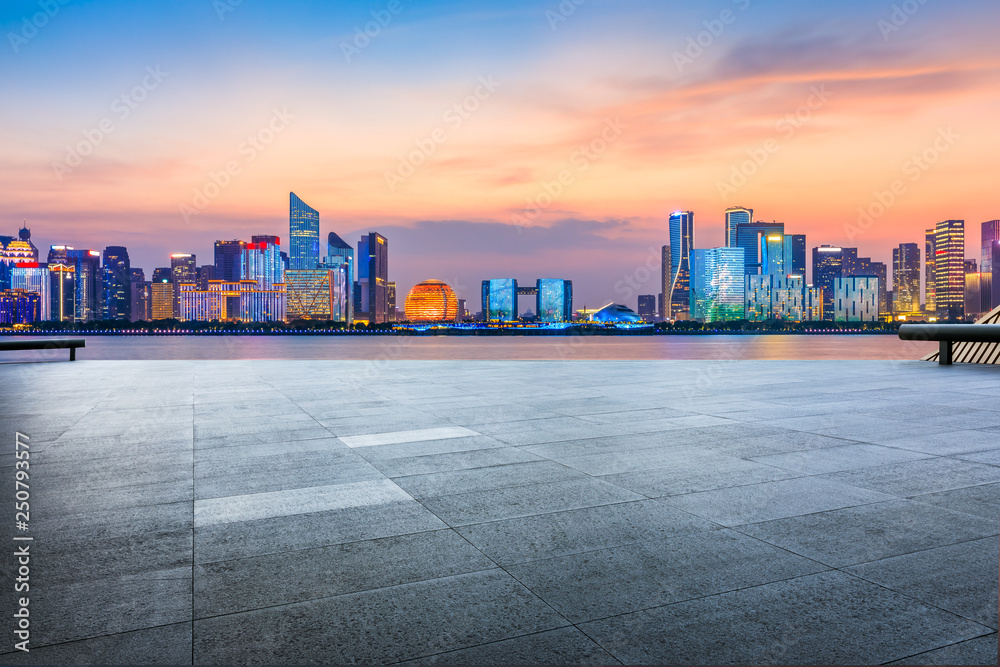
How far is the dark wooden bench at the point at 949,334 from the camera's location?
46.7 ft

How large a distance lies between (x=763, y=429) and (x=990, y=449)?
86.7 inches

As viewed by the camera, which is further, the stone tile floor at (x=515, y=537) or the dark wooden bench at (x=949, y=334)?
the dark wooden bench at (x=949, y=334)

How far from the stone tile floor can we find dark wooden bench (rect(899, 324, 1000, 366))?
6.75 metres

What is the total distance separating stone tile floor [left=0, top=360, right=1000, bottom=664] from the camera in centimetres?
292

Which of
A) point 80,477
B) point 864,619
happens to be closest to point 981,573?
point 864,619

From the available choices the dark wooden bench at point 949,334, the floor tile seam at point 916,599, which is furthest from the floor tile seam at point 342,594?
the dark wooden bench at point 949,334

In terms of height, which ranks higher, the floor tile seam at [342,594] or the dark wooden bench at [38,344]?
the dark wooden bench at [38,344]

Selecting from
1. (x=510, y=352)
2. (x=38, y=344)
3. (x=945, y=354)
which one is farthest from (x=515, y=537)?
(x=510, y=352)

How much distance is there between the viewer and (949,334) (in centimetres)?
1561

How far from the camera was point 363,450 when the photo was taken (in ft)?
22.9

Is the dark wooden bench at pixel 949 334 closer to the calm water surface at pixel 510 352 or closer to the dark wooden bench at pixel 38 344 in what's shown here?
the dark wooden bench at pixel 38 344

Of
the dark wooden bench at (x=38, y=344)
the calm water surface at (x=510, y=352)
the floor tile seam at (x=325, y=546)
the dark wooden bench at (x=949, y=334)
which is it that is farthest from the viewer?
the calm water surface at (x=510, y=352)

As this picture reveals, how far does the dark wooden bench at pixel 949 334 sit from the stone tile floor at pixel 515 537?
6755mm

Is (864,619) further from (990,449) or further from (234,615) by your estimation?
(990,449)
